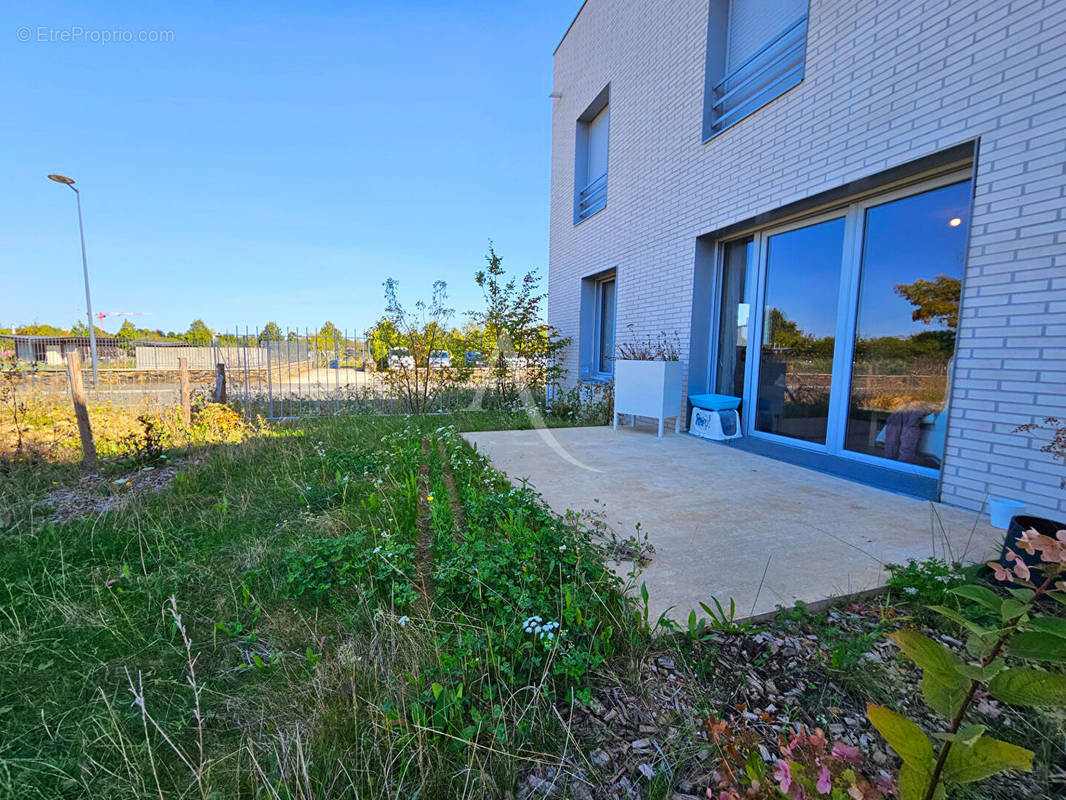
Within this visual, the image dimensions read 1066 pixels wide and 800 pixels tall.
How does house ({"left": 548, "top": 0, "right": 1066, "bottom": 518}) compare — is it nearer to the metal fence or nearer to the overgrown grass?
the overgrown grass

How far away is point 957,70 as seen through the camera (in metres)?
2.68

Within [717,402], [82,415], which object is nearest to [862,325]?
[717,402]

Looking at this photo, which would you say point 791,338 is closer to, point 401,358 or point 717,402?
point 717,402

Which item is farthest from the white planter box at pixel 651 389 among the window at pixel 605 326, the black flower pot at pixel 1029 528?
the black flower pot at pixel 1029 528

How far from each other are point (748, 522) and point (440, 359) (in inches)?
238

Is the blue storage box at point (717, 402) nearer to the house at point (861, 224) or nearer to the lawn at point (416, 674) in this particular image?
the house at point (861, 224)

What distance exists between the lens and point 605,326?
25.8 ft

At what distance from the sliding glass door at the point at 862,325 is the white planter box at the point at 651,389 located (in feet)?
2.40

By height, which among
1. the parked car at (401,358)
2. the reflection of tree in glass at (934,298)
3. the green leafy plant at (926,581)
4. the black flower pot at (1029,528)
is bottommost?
the green leafy plant at (926,581)

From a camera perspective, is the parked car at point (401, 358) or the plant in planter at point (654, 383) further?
the parked car at point (401, 358)

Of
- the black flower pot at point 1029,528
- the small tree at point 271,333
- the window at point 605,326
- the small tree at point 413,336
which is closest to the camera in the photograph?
the black flower pot at point 1029,528

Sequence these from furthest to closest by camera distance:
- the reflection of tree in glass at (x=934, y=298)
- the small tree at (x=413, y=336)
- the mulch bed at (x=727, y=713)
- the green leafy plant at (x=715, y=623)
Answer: the small tree at (x=413, y=336) → the reflection of tree in glass at (x=934, y=298) → the green leafy plant at (x=715, y=623) → the mulch bed at (x=727, y=713)

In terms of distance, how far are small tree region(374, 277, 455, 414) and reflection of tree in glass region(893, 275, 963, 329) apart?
597 cm

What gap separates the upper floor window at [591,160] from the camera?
7641mm
